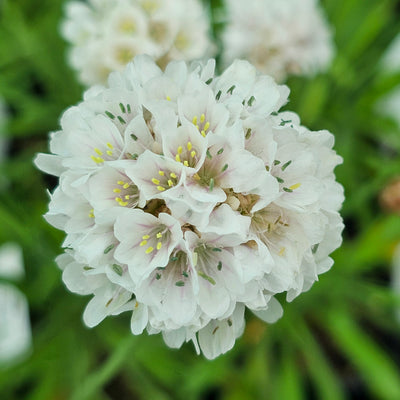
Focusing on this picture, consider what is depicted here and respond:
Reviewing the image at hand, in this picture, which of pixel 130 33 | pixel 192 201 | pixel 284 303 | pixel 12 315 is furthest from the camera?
pixel 12 315

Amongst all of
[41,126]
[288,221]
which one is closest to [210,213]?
[288,221]

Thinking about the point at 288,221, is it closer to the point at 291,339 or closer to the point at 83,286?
the point at 83,286

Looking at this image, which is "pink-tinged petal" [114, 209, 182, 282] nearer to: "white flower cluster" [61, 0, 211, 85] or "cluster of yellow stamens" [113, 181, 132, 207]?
"cluster of yellow stamens" [113, 181, 132, 207]

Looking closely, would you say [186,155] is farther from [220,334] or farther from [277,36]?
[277,36]

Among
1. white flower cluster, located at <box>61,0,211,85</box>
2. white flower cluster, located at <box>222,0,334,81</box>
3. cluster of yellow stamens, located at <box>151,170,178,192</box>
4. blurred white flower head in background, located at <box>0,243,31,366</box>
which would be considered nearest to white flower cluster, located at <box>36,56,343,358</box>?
cluster of yellow stamens, located at <box>151,170,178,192</box>

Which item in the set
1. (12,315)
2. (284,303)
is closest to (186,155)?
(284,303)
